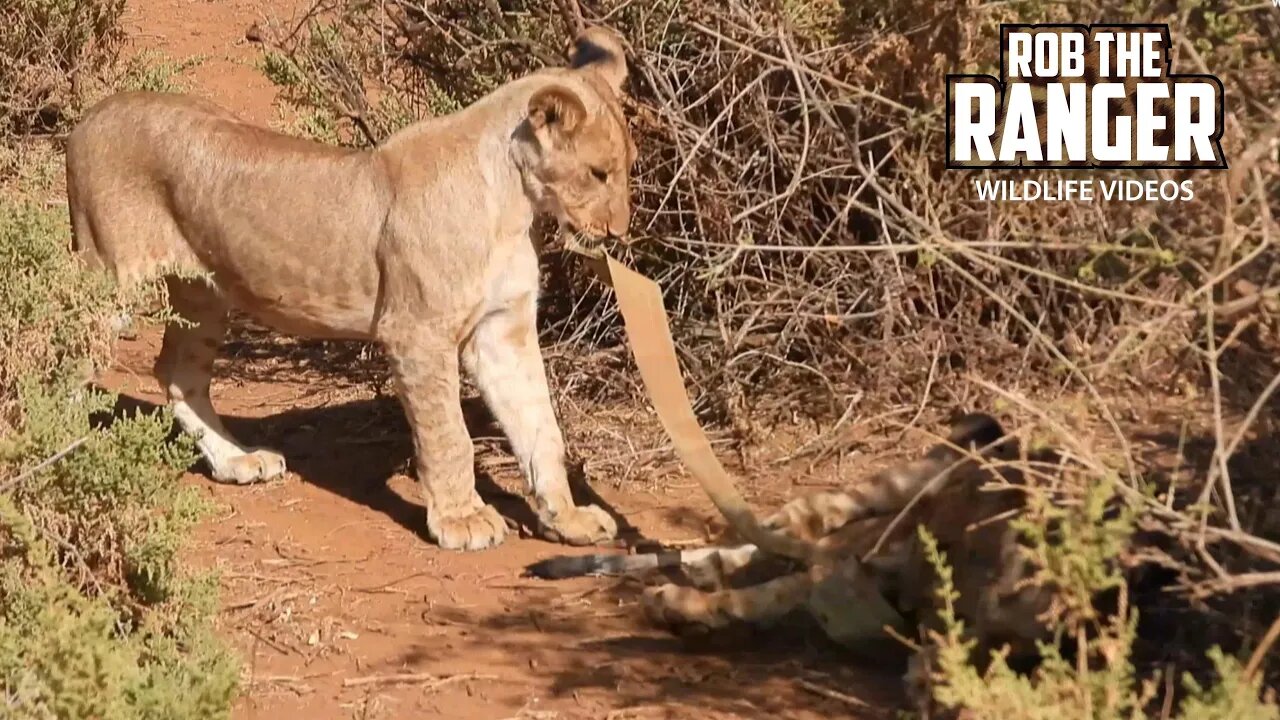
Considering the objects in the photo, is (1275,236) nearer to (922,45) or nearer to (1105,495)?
(1105,495)

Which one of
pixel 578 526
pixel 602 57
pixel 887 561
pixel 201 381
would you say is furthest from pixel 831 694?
pixel 201 381

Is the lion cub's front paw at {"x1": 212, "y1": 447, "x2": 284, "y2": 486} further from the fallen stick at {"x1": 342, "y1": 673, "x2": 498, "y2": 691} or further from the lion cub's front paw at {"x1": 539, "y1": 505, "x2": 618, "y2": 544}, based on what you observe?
the fallen stick at {"x1": 342, "y1": 673, "x2": 498, "y2": 691}

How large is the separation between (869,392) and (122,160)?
9.66 ft

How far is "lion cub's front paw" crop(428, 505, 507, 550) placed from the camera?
5910mm

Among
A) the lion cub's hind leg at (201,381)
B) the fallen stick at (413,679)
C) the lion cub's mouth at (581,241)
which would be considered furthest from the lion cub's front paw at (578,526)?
the lion cub's hind leg at (201,381)

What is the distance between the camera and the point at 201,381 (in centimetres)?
676

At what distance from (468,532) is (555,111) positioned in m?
1.45

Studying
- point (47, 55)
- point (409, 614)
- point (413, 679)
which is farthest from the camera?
point (47, 55)

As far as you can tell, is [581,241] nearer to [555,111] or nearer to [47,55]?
[555,111]

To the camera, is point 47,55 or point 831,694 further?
point 47,55

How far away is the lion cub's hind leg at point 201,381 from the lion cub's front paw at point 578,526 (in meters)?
1.29

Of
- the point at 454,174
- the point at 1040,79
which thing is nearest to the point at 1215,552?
the point at 1040,79

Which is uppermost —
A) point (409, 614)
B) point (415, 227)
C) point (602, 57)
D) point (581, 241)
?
point (602, 57)

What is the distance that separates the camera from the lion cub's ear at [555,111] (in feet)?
18.4
